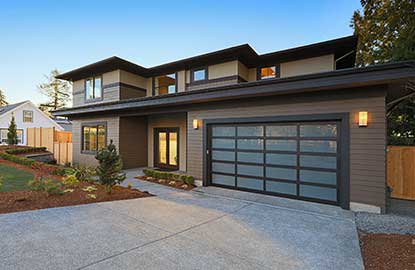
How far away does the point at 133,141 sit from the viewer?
430 inches

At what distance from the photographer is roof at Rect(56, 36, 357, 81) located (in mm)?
7964

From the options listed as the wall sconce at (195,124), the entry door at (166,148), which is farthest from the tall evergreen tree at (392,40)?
the entry door at (166,148)

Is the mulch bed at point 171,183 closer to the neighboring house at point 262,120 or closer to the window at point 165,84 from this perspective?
the neighboring house at point 262,120

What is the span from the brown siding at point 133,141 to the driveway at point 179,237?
18.8ft

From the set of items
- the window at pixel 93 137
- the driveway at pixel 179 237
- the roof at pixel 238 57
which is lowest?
the driveway at pixel 179 237

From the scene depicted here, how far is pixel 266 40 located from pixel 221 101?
22.3ft

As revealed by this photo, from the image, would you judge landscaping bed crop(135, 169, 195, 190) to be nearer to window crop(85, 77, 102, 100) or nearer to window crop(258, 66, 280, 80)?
window crop(258, 66, 280, 80)

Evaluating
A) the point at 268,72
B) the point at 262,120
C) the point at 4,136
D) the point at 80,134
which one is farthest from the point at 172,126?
the point at 4,136

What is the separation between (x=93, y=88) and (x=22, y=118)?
56.1 feet

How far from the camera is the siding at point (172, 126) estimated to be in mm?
10258

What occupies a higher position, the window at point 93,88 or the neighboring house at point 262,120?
the window at point 93,88

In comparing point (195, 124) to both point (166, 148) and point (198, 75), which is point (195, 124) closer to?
point (198, 75)

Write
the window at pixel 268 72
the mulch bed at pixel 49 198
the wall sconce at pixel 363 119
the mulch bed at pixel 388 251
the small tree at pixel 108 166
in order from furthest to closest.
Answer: the window at pixel 268 72 → the small tree at pixel 108 166 → the wall sconce at pixel 363 119 → the mulch bed at pixel 49 198 → the mulch bed at pixel 388 251

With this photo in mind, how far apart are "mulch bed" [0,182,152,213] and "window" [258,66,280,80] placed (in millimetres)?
7140
